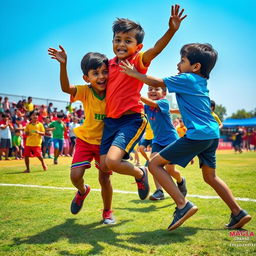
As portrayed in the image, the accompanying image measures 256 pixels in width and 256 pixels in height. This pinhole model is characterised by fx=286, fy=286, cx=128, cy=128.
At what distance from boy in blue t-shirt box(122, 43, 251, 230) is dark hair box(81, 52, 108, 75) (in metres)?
0.52

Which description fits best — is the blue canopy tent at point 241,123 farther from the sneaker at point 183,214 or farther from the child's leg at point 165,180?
the sneaker at point 183,214

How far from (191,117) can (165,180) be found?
2.55ft

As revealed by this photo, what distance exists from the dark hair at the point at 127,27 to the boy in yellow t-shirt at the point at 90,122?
44cm

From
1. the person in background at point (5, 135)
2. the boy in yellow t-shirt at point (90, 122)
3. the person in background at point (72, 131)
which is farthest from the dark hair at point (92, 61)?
the person in background at point (72, 131)

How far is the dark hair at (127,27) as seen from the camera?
3.52 metres

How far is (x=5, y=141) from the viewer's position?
45.6 ft

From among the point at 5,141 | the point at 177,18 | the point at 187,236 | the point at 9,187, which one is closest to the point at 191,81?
the point at 177,18

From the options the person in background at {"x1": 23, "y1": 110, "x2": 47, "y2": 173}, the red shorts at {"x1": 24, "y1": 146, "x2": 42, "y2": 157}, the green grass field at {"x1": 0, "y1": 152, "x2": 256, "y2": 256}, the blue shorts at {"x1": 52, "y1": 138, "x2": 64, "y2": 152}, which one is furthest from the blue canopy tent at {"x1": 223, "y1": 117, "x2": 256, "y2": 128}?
the green grass field at {"x1": 0, "y1": 152, "x2": 256, "y2": 256}

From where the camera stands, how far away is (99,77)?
371 centimetres

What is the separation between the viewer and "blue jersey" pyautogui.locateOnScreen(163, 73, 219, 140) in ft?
10.3

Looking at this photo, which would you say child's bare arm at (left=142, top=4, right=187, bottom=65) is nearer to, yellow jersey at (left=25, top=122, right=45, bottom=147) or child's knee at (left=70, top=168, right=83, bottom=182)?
child's knee at (left=70, top=168, right=83, bottom=182)

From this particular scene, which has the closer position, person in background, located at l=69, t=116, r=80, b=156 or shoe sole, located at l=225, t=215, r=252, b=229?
shoe sole, located at l=225, t=215, r=252, b=229

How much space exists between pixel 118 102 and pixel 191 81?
0.91 meters

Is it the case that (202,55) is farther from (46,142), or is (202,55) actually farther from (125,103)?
(46,142)
